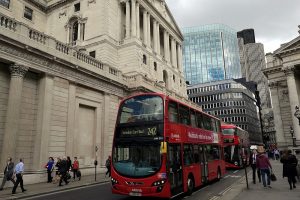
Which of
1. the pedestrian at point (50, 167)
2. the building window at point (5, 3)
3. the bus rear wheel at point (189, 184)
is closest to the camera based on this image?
the bus rear wheel at point (189, 184)

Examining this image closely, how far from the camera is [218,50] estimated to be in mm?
128375

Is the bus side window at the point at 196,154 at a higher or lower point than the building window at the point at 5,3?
lower

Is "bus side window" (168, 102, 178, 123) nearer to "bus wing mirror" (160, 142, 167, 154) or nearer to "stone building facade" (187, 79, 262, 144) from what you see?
"bus wing mirror" (160, 142, 167, 154)

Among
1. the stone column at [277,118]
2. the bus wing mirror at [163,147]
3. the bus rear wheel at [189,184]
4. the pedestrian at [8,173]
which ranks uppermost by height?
the stone column at [277,118]

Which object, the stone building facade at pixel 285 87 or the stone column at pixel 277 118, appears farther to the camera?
the stone column at pixel 277 118

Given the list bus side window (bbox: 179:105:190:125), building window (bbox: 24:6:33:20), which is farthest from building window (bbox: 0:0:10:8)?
bus side window (bbox: 179:105:190:125)

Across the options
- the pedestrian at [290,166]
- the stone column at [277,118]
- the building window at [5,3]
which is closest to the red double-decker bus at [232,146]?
the pedestrian at [290,166]

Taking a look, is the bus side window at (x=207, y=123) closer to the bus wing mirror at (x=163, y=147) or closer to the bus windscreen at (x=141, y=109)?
the bus windscreen at (x=141, y=109)

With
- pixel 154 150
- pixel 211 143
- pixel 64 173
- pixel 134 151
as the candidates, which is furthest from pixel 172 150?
pixel 64 173

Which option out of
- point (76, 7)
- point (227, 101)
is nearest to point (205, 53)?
point (227, 101)

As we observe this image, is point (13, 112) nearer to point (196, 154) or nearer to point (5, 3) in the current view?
point (196, 154)

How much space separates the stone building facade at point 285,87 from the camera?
40.4 metres

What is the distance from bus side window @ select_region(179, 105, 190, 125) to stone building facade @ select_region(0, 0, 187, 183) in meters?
11.1

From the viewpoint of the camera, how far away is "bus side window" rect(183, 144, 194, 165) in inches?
440
